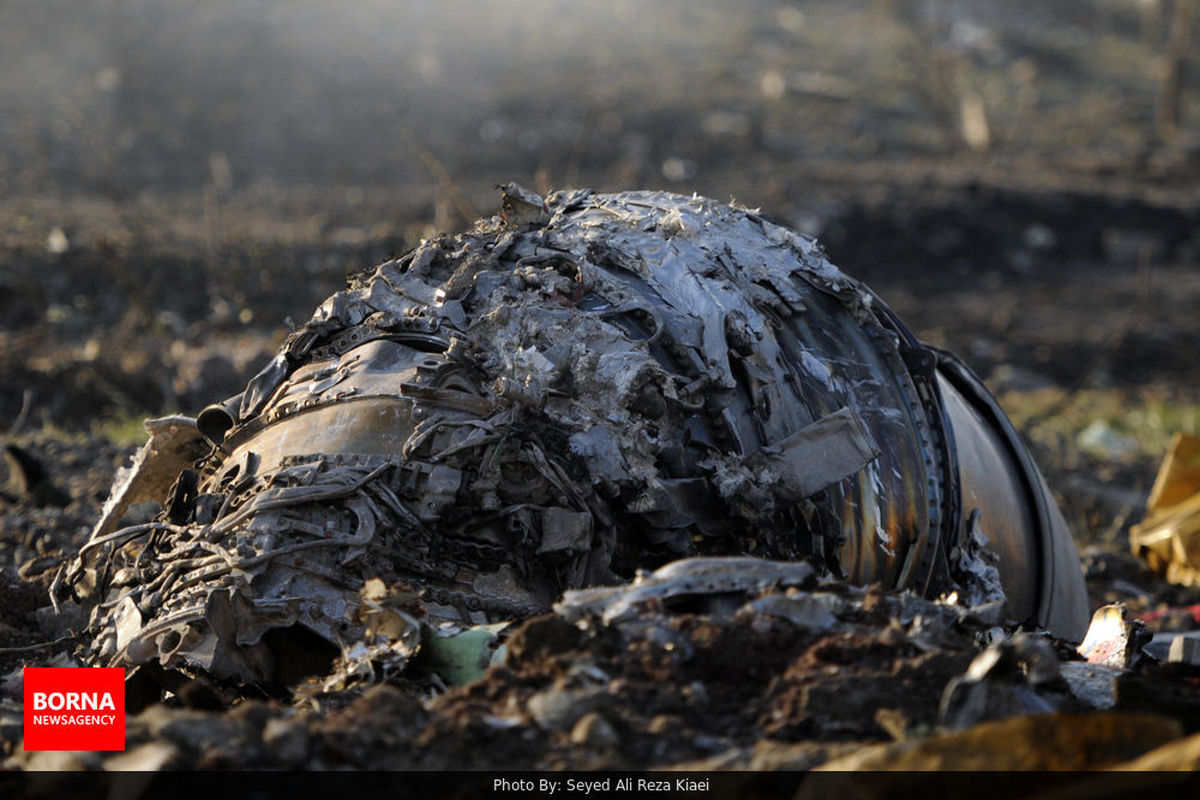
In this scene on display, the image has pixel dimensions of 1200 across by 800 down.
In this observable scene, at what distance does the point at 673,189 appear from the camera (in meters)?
12.2

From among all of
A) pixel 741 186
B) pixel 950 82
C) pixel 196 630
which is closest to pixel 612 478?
pixel 196 630

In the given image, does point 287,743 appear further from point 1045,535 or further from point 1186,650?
point 1045,535

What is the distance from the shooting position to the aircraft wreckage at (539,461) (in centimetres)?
258

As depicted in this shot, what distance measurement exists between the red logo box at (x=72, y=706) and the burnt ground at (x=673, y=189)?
0.19 m

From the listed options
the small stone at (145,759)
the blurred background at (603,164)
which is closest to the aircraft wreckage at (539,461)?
the small stone at (145,759)

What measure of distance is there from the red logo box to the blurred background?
7.08ft

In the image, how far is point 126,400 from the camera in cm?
641

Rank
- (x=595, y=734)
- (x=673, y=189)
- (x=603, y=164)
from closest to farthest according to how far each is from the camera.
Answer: (x=595, y=734), (x=673, y=189), (x=603, y=164)

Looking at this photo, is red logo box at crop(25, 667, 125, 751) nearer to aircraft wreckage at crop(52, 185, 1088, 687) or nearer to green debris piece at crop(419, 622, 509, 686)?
aircraft wreckage at crop(52, 185, 1088, 687)

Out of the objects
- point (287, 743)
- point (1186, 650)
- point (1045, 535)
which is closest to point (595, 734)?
point (287, 743)

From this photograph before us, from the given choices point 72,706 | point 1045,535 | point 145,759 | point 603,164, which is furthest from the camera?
point 603,164

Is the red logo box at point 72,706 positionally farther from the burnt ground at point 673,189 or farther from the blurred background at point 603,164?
the blurred background at point 603,164

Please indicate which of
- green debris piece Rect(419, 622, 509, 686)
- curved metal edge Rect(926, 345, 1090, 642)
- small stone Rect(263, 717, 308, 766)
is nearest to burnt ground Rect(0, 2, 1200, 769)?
small stone Rect(263, 717, 308, 766)

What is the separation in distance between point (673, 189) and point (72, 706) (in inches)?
403
